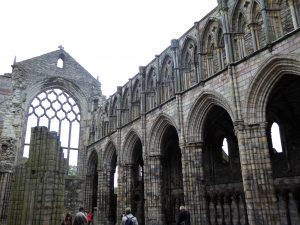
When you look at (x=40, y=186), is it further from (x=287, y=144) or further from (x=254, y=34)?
(x=287, y=144)

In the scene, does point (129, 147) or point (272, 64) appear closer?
point (272, 64)

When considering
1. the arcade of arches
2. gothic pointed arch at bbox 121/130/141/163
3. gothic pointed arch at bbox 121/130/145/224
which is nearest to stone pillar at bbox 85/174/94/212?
the arcade of arches

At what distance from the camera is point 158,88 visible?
48.3 feet

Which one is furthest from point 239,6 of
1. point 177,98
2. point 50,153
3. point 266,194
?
point 50,153

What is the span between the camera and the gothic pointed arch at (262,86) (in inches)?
358

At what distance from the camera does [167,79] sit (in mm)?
14562

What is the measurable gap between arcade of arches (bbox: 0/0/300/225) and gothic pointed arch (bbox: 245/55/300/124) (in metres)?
0.03

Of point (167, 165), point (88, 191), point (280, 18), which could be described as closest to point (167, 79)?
point (167, 165)

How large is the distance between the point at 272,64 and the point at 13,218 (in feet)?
27.1

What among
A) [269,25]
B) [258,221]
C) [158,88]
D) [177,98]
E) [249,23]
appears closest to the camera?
[258,221]

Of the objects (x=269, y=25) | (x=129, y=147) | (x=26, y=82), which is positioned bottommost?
(x=129, y=147)

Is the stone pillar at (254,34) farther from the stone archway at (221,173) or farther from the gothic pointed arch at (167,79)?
the gothic pointed arch at (167,79)

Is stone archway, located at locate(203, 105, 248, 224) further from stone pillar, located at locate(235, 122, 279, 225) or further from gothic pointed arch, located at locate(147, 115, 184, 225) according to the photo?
stone pillar, located at locate(235, 122, 279, 225)

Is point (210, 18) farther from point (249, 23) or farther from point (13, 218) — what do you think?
point (13, 218)
